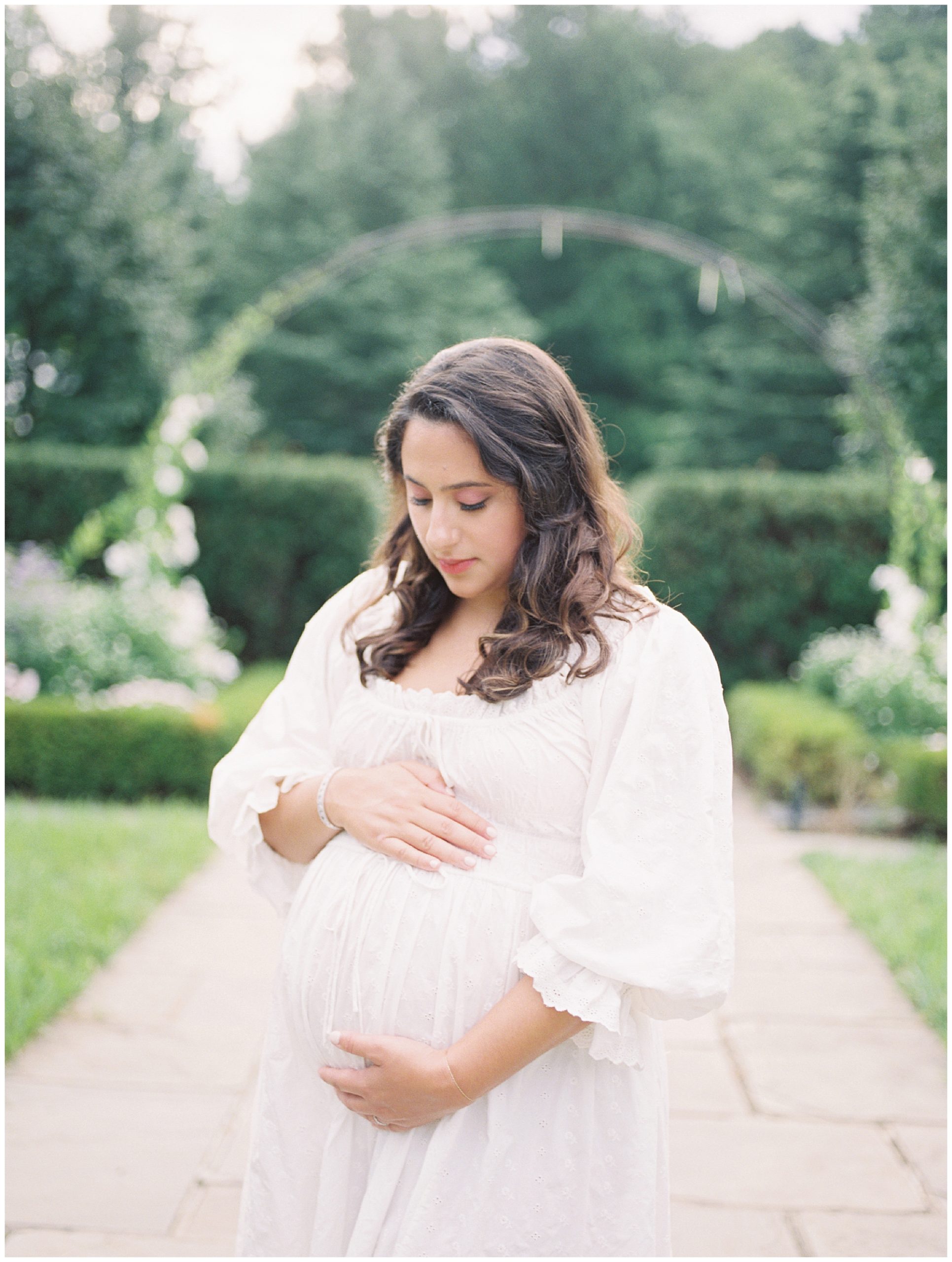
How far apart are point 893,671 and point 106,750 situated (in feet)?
15.4

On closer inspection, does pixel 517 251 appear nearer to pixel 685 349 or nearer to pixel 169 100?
pixel 685 349

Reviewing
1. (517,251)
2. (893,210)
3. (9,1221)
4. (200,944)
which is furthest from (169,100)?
(9,1221)

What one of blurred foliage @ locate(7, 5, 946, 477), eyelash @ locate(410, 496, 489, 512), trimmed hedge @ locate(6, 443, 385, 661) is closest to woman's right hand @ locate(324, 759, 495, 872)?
eyelash @ locate(410, 496, 489, 512)

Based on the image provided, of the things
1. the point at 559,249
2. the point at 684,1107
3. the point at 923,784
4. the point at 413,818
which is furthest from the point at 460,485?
the point at 559,249

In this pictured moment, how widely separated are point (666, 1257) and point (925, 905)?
10.3ft

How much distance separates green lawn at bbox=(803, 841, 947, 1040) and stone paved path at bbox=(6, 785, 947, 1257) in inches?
2.9

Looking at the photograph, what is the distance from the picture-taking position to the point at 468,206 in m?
21.5

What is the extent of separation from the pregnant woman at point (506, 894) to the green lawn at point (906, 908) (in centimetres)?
234

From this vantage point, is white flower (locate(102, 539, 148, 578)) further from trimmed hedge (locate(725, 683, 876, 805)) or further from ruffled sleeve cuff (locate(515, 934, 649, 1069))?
ruffled sleeve cuff (locate(515, 934, 649, 1069))

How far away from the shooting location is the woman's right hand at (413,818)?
4.92ft

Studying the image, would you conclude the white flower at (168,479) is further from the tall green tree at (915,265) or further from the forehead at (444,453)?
the forehead at (444,453)

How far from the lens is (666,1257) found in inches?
64.4

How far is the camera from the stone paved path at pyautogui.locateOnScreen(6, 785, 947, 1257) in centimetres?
238

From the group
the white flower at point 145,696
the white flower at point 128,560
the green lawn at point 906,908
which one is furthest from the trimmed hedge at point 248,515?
the green lawn at point 906,908
